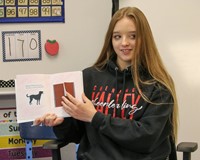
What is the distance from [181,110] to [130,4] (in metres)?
0.73

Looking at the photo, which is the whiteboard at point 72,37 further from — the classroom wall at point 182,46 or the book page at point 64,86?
the book page at point 64,86

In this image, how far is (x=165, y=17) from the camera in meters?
1.92

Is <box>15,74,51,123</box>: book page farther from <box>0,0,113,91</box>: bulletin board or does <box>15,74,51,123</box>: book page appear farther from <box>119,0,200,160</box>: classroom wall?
<box>119,0,200,160</box>: classroom wall

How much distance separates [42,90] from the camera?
1.25 meters

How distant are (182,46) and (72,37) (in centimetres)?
68

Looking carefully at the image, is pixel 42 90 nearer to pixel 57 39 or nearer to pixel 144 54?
pixel 144 54

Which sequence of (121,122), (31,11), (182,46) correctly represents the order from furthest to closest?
(182,46), (31,11), (121,122)

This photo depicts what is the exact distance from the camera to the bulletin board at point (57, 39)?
5.84 ft

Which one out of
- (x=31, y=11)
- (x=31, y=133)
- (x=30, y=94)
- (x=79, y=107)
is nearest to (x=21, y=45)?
(x=31, y=11)

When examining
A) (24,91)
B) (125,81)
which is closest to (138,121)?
(125,81)

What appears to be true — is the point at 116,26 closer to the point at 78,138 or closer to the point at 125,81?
the point at 125,81

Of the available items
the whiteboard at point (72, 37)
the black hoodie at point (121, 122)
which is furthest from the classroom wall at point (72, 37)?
the black hoodie at point (121, 122)

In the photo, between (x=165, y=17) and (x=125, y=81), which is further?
(x=165, y=17)

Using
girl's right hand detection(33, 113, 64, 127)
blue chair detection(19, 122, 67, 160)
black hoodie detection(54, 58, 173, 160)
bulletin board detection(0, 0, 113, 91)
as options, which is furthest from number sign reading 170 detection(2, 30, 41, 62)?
girl's right hand detection(33, 113, 64, 127)
